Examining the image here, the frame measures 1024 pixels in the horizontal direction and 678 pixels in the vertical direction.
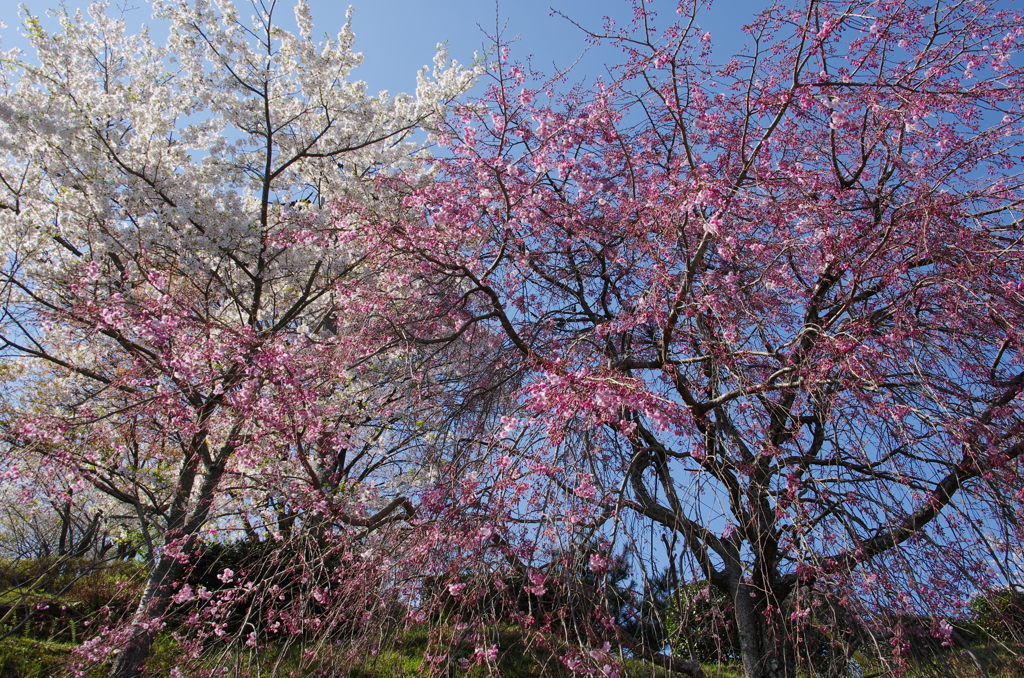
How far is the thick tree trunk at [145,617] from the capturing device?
5414 millimetres

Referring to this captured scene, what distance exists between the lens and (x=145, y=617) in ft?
17.7

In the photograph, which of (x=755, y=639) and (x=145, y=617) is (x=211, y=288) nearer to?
(x=145, y=617)

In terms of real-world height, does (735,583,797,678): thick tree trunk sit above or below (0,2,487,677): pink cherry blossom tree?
below

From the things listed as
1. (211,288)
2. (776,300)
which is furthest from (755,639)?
(211,288)

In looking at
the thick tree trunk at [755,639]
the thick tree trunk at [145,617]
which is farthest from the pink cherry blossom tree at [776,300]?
the thick tree trunk at [145,617]

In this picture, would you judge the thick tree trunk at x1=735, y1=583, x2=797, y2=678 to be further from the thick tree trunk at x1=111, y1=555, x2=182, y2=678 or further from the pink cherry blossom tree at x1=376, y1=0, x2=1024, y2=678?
the thick tree trunk at x1=111, y1=555, x2=182, y2=678

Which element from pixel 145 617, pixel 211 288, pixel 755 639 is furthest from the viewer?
pixel 211 288

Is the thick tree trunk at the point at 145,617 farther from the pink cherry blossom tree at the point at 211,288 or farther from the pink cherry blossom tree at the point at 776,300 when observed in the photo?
the pink cherry blossom tree at the point at 776,300

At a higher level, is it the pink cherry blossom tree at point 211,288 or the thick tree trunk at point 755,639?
the pink cherry blossom tree at point 211,288

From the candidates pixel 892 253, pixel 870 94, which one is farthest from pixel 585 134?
pixel 892 253

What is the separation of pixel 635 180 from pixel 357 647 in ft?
14.1

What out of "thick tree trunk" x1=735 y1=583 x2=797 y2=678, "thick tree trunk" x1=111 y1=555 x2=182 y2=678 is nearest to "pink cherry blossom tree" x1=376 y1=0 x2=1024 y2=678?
"thick tree trunk" x1=735 y1=583 x2=797 y2=678

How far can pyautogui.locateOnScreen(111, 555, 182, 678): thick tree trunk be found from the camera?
541cm

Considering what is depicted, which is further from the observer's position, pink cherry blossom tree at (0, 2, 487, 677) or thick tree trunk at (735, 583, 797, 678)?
pink cherry blossom tree at (0, 2, 487, 677)
